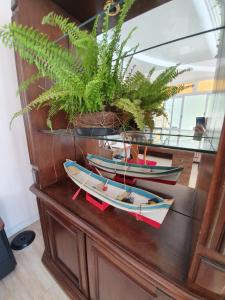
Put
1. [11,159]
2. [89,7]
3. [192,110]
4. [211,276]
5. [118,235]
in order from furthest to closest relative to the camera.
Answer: [11,159]
[89,7]
[192,110]
[118,235]
[211,276]

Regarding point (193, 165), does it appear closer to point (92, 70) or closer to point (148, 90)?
point (148, 90)

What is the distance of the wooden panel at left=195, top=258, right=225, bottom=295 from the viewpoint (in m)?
0.33

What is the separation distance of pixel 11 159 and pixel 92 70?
1.25 m

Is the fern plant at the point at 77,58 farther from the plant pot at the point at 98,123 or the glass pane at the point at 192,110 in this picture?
the glass pane at the point at 192,110

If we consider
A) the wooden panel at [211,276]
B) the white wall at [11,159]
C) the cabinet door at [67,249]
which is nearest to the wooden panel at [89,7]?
the white wall at [11,159]

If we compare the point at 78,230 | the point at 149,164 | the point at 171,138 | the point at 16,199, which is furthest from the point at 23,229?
the point at 171,138

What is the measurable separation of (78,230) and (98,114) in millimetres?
558

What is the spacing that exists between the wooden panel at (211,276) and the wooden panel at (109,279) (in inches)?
7.3

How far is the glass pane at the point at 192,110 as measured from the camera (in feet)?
2.21

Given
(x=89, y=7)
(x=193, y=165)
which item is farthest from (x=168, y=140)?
(x=89, y=7)

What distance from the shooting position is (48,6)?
0.77 meters

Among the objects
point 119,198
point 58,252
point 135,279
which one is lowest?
point 58,252

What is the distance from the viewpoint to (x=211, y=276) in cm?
35

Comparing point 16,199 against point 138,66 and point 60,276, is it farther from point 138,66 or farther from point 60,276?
point 138,66
